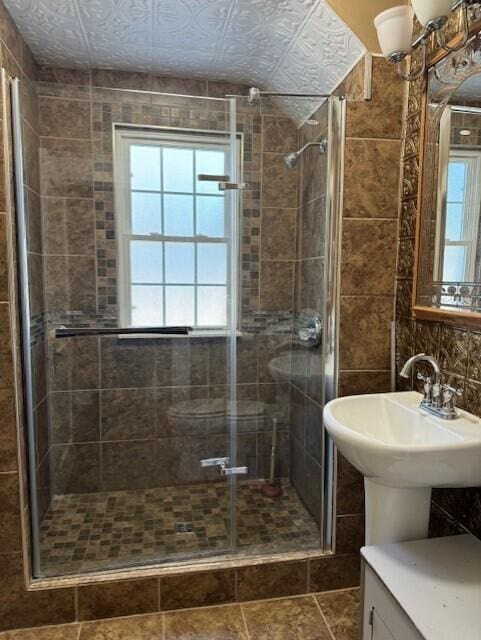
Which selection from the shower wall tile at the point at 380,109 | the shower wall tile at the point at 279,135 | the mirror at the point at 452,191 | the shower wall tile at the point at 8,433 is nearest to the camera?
the mirror at the point at 452,191

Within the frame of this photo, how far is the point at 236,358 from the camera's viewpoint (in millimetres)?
2201

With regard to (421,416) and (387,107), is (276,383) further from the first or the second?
(387,107)

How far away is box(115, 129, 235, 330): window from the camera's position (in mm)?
2115

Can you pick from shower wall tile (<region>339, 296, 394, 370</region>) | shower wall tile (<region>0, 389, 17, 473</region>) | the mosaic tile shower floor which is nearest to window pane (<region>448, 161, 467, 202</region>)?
shower wall tile (<region>339, 296, 394, 370</region>)

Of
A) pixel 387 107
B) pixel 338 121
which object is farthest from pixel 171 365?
pixel 387 107

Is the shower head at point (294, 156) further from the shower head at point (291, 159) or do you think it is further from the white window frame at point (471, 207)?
the white window frame at point (471, 207)

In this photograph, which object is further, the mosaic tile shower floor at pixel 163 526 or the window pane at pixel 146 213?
the window pane at pixel 146 213

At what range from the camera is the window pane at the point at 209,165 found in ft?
6.82

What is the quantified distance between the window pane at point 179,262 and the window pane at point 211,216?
0.40ft

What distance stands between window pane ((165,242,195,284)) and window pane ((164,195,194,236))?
0.07 m

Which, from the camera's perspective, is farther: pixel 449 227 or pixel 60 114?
pixel 60 114

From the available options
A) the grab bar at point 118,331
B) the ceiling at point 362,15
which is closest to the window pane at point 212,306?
the grab bar at point 118,331

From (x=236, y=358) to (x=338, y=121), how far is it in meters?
1.22

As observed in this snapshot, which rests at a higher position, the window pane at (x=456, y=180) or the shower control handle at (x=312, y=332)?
the window pane at (x=456, y=180)
